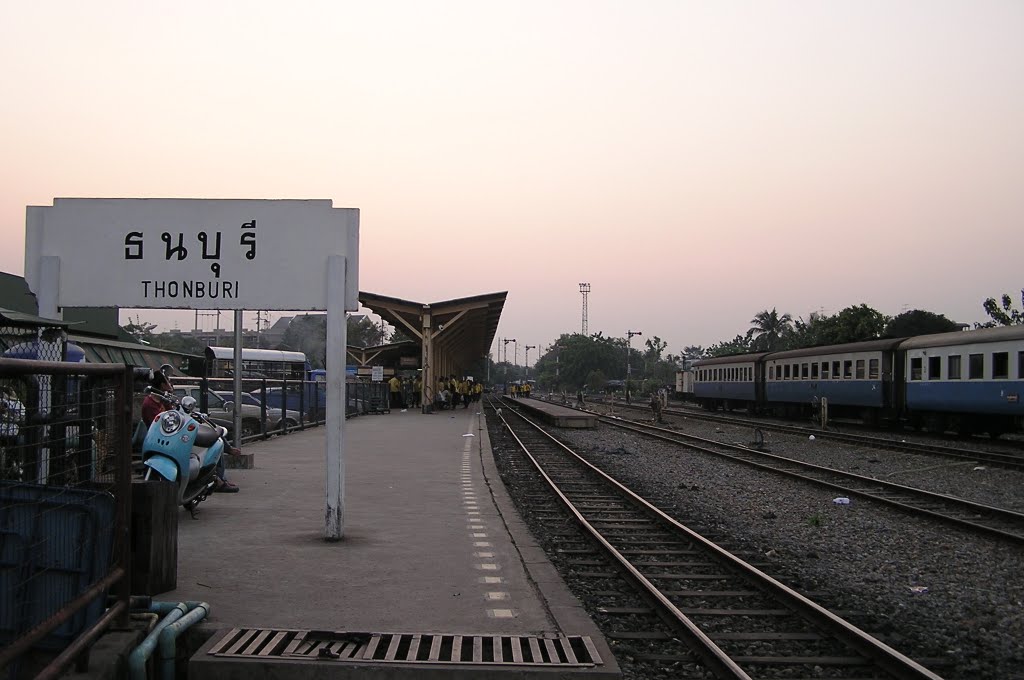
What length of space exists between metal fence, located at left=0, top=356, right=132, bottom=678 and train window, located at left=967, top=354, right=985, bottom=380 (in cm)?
2019

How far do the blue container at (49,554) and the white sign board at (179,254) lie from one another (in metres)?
3.31

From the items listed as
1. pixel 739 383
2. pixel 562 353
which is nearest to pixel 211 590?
pixel 739 383

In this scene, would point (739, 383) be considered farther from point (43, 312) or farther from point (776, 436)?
point (43, 312)

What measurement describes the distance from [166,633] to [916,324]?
5454 centimetres

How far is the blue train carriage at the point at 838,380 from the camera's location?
81.8 feet

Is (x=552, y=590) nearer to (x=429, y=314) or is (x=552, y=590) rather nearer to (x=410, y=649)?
(x=410, y=649)

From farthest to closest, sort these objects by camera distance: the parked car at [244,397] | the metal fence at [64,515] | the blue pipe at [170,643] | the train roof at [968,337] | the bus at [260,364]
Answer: the bus at [260,364] < the train roof at [968,337] < the parked car at [244,397] < the blue pipe at [170,643] < the metal fence at [64,515]

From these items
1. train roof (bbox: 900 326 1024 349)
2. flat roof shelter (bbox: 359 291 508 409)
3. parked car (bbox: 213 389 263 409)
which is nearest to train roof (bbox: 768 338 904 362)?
train roof (bbox: 900 326 1024 349)

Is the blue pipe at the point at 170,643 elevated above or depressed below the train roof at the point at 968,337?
below

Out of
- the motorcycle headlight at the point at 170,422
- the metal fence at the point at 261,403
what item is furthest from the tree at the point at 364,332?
the motorcycle headlight at the point at 170,422

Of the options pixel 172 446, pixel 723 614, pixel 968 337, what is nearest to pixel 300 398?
pixel 172 446

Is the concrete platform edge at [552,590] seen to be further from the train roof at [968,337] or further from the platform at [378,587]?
the train roof at [968,337]

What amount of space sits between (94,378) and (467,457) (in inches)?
472

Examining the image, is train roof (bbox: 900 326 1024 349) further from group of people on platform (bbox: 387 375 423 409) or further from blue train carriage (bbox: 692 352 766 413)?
group of people on platform (bbox: 387 375 423 409)
